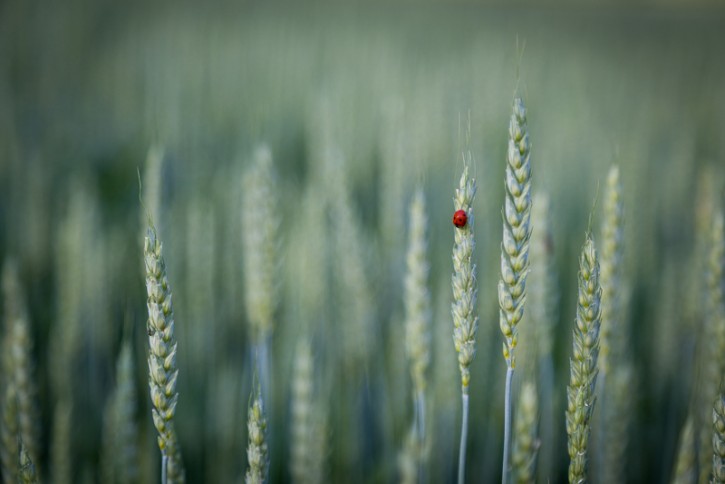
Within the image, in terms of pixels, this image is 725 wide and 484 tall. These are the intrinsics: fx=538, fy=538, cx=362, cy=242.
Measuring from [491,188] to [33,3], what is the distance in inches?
240

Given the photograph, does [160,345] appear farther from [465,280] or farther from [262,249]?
[465,280]

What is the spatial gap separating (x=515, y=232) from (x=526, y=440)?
0.57 m

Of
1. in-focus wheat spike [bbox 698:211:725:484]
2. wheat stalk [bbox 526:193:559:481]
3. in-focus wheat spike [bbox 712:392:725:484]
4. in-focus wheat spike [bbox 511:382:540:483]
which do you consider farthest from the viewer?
wheat stalk [bbox 526:193:559:481]

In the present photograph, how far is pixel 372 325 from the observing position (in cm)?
219

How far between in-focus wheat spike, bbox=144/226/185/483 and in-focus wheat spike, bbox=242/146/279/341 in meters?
0.50

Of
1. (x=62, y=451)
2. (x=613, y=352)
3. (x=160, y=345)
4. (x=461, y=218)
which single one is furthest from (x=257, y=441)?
(x=613, y=352)

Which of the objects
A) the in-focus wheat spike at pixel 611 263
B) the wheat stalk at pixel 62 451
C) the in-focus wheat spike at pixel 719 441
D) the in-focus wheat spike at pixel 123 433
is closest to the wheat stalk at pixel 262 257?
the in-focus wheat spike at pixel 123 433

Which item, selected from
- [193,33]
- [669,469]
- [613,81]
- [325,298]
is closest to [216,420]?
[325,298]

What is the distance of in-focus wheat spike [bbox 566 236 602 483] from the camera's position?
45.9 inches

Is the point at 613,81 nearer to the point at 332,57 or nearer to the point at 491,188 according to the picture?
the point at 332,57

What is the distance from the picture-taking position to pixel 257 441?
1188 millimetres

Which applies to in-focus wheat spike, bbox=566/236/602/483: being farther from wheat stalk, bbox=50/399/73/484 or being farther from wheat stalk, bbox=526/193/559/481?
wheat stalk, bbox=50/399/73/484

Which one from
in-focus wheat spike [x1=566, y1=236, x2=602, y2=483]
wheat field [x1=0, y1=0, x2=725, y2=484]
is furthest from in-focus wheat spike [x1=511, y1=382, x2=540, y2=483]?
in-focus wheat spike [x1=566, y1=236, x2=602, y2=483]

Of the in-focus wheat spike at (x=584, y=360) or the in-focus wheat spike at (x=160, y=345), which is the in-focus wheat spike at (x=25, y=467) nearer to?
the in-focus wheat spike at (x=160, y=345)
